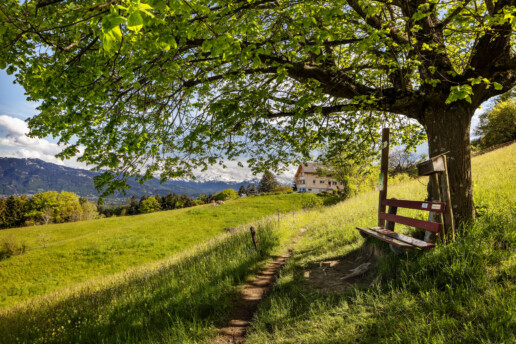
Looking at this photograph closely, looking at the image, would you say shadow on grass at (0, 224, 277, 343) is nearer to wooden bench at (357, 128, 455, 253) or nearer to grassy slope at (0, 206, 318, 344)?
grassy slope at (0, 206, 318, 344)

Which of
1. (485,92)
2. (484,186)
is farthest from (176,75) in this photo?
(484,186)

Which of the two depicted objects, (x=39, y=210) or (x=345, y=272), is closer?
(x=345, y=272)

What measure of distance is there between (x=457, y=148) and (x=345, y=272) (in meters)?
3.95

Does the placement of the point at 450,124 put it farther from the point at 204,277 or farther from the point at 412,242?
the point at 204,277

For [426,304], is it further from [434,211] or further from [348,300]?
[434,211]

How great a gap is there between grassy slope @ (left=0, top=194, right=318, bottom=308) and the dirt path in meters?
23.5

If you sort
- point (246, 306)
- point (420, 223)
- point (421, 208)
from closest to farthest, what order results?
point (420, 223) < point (421, 208) < point (246, 306)

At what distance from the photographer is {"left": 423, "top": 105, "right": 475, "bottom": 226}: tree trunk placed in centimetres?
528

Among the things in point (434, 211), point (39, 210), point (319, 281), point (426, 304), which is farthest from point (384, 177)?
point (39, 210)

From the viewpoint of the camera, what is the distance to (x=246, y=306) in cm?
556

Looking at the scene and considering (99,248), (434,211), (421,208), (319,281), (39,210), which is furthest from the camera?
(39,210)

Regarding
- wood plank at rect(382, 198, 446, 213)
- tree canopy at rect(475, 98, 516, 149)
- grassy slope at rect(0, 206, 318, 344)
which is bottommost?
grassy slope at rect(0, 206, 318, 344)

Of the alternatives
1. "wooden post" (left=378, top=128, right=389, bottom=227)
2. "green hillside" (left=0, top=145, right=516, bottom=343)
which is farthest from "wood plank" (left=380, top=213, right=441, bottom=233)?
"wooden post" (left=378, top=128, right=389, bottom=227)

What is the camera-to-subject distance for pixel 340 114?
859 centimetres
